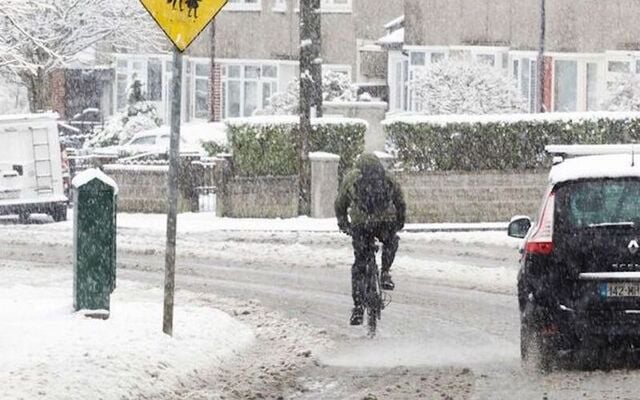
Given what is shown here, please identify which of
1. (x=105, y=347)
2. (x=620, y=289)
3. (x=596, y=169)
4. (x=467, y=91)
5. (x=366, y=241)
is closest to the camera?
(x=620, y=289)

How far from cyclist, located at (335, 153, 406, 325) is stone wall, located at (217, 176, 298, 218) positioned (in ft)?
49.1

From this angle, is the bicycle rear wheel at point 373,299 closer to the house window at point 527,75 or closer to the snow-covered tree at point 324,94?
the snow-covered tree at point 324,94

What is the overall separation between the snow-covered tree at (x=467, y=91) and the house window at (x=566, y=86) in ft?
24.7

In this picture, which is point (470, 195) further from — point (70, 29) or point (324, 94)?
point (70, 29)

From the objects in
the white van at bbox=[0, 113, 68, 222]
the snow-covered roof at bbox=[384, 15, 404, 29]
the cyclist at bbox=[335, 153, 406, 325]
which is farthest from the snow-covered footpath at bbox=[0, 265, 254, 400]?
the snow-covered roof at bbox=[384, 15, 404, 29]

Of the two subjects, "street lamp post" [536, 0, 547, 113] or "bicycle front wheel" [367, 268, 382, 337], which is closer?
"bicycle front wheel" [367, 268, 382, 337]

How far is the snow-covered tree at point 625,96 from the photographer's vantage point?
40.0 m

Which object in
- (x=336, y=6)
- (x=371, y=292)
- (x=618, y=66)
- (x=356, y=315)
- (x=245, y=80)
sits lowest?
(x=356, y=315)

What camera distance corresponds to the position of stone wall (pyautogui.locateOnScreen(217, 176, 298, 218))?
101 feet

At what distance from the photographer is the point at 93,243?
14711mm

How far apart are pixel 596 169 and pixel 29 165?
18492 millimetres

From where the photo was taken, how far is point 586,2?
46375 millimetres

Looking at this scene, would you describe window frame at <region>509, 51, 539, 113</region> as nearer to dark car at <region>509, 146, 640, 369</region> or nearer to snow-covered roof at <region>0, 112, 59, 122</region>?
snow-covered roof at <region>0, 112, 59, 122</region>

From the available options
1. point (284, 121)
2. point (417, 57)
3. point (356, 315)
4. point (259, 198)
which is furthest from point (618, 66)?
point (356, 315)
